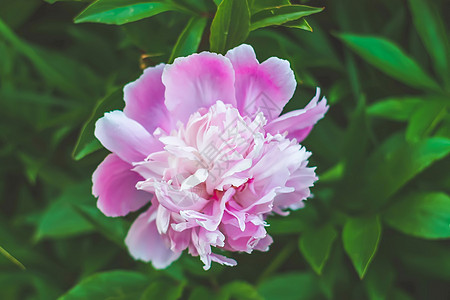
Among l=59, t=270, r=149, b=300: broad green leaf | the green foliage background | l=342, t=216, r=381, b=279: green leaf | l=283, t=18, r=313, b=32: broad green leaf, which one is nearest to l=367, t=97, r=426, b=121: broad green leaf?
the green foliage background

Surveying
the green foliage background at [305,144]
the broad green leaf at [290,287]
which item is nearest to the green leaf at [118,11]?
the green foliage background at [305,144]

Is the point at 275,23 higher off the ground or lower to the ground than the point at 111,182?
higher

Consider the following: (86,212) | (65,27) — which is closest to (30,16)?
(65,27)

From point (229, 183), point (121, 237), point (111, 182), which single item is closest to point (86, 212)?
point (121, 237)

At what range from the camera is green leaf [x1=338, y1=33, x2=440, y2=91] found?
2.25 ft

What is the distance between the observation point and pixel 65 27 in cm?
83

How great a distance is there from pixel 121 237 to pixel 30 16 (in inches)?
15.2

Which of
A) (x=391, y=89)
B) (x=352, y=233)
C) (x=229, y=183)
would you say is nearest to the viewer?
(x=229, y=183)

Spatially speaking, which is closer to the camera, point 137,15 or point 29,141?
point 137,15

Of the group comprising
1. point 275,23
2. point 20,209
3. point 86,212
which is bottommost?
point 20,209

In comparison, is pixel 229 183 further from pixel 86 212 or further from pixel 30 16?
pixel 30 16

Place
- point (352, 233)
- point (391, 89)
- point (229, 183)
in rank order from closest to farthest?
point (229, 183) → point (352, 233) → point (391, 89)

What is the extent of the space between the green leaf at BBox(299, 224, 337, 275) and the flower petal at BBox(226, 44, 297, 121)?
20 centimetres

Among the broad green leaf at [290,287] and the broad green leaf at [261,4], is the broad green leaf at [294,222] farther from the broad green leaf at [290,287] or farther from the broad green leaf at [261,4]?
the broad green leaf at [261,4]
